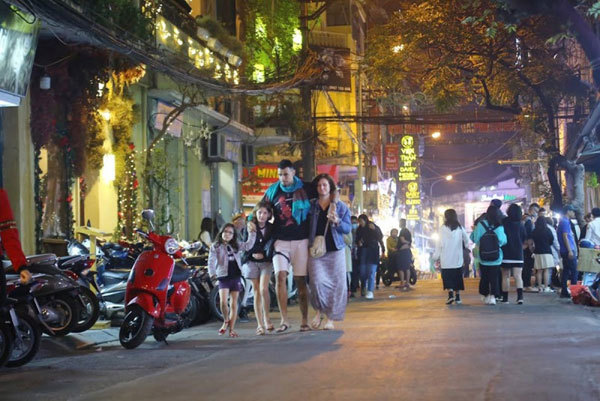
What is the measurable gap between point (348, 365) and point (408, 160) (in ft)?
174

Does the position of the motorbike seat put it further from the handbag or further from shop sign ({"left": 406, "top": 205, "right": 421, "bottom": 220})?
shop sign ({"left": 406, "top": 205, "right": 421, "bottom": 220})

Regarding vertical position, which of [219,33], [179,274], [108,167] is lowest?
[179,274]

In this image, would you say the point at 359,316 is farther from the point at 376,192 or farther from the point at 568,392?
the point at 376,192

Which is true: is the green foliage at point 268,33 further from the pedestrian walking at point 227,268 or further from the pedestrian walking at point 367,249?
the pedestrian walking at point 227,268

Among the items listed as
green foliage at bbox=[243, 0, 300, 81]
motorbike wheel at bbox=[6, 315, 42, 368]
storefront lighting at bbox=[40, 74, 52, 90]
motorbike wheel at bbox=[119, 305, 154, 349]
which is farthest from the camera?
green foliage at bbox=[243, 0, 300, 81]

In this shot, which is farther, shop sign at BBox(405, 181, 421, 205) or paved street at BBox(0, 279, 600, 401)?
shop sign at BBox(405, 181, 421, 205)

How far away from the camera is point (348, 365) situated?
862 cm

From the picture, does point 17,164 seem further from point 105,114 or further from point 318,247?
point 318,247

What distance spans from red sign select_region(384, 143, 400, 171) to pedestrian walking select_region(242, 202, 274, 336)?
161 ft

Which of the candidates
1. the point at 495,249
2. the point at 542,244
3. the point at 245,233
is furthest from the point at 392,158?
the point at 245,233

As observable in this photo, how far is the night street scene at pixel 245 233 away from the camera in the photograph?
879 centimetres

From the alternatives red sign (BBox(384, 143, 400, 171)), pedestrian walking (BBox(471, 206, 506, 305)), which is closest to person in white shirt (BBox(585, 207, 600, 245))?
pedestrian walking (BBox(471, 206, 506, 305))

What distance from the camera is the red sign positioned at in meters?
61.6

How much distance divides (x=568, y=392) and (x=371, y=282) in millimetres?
15942
